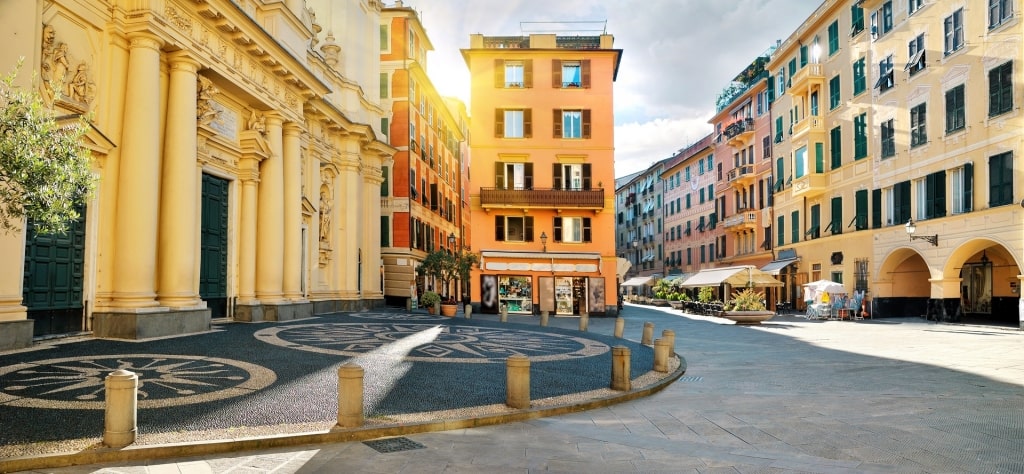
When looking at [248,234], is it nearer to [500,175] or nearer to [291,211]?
[291,211]

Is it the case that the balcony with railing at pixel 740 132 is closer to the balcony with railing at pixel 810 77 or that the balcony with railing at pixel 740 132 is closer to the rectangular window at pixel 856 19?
the balcony with railing at pixel 810 77

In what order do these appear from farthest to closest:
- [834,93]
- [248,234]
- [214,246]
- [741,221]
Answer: [741,221], [834,93], [248,234], [214,246]

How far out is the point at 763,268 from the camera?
44.9 meters

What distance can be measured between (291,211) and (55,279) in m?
10.4

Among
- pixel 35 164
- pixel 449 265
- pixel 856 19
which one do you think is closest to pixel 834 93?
pixel 856 19

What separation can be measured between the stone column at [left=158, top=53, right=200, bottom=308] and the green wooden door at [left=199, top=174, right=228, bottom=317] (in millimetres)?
3055

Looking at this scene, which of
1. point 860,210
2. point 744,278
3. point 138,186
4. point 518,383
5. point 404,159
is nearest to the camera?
point 518,383

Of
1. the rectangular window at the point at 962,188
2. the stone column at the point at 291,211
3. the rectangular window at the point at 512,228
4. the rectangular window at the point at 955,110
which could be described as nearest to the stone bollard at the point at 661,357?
the stone column at the point at 291,211

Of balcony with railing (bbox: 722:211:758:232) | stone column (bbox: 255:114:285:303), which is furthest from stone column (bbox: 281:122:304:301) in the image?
balcony with railing (bbox: 722:211:758:232)

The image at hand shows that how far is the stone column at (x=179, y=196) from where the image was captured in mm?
16328

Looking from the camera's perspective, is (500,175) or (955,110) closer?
(955,110)

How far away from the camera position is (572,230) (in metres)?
36.4

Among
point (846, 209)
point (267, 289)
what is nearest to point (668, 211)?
point (846, 209)

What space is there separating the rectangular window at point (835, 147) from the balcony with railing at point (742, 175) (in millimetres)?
10814
